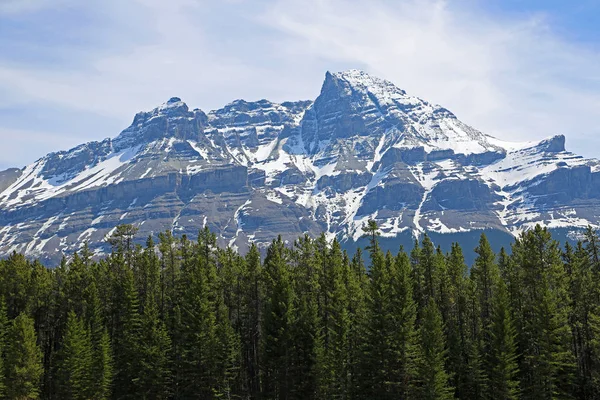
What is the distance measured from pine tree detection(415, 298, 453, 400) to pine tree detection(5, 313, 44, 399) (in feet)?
167

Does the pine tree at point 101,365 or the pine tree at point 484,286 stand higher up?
the pine tree at point 484,286

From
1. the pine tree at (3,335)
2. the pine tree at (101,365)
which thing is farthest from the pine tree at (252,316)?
the pine tree at (3,335)

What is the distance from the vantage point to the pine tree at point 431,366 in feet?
235

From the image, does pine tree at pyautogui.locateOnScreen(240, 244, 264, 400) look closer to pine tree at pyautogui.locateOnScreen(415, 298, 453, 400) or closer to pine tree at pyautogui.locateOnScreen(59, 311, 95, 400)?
pine tree at pyautogui.locateOnScreen(59, 311, 95, 400)

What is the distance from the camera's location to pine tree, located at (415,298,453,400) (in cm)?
7156

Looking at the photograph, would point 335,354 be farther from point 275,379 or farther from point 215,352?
point 215,352

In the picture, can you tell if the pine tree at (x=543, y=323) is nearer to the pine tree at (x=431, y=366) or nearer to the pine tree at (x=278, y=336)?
the pine tree at (x=431, y=366)

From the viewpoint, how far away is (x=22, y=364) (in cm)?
8919

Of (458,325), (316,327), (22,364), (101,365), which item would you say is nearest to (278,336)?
(316,327)

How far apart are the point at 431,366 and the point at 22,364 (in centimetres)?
5440

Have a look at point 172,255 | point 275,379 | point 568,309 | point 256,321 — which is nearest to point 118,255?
point 172,255

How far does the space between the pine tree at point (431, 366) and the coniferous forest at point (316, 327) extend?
0.16 metres

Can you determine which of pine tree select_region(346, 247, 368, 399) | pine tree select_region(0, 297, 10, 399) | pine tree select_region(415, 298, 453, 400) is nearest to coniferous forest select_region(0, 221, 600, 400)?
pine tree select_region(415, 298, 453, 400)

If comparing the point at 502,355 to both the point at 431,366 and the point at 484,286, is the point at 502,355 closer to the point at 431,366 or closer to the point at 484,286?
the point at 431,366
